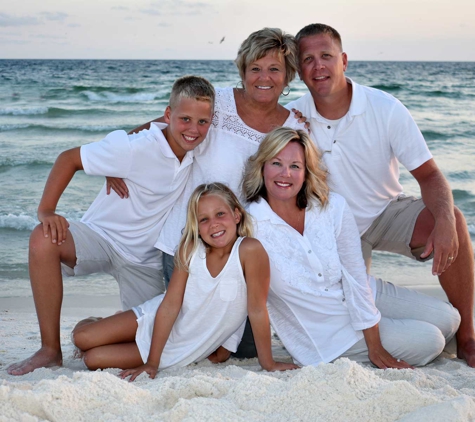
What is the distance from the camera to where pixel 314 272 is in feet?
10.6

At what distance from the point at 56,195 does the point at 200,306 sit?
3.52ft

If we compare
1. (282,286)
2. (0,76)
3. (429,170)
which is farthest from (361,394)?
(0,76)

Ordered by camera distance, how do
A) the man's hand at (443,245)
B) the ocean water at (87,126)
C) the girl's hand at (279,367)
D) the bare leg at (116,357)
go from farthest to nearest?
the ocean water at (87,126)
the man's hand at (443,245)
the bare leg at (116,357)
the girl's hand at (279,367)

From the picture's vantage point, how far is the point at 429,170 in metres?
3.73

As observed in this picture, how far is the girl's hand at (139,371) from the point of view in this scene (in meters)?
3.03

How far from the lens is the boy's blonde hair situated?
318 centimetres

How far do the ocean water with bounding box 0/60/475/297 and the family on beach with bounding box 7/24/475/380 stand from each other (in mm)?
2224

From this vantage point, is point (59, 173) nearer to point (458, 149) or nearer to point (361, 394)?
point (361, 394)

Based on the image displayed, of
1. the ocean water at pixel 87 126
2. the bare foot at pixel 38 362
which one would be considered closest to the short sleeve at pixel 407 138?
the bare foot at pixel 38 362

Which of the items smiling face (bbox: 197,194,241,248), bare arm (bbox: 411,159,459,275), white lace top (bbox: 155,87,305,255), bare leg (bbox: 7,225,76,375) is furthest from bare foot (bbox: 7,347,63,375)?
bare arm (bbox: 411,159,459,275)

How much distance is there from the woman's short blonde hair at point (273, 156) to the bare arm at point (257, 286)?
1.28ft

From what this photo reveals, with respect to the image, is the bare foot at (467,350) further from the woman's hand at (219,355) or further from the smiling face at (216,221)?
the smiling face at (216,221)

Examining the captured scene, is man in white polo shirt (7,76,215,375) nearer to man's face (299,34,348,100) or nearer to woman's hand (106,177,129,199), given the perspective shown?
woman's hand (106,177,129,199)

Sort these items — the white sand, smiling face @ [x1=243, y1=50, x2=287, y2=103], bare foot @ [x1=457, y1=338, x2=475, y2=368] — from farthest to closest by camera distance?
smiling face @ [x1=243, y1=50, x2=287, y2=103] → bare foot @ [x1=457, y1=338, x2=475, y2=368] → the white sand
